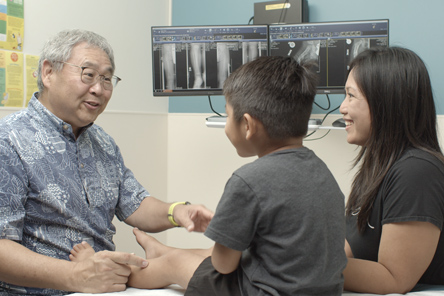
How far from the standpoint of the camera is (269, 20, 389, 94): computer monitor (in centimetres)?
248

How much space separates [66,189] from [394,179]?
97 cm

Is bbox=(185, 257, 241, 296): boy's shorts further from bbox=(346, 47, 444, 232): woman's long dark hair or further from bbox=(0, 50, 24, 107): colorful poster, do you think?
bbox=(0, 50, 24, 107): colorful poster

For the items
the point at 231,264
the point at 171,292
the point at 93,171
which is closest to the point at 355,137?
the point at 231,264

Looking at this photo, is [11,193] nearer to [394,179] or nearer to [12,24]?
[394,179]

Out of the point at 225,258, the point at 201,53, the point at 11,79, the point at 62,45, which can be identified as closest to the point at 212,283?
the point at 225,258

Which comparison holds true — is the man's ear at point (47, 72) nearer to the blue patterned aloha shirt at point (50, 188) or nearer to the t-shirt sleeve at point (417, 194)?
the blue patterned aloha shirt at point (50, 188)

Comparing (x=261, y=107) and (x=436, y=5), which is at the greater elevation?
(x=436, y=5)

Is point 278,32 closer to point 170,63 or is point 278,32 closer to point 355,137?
point 170,63

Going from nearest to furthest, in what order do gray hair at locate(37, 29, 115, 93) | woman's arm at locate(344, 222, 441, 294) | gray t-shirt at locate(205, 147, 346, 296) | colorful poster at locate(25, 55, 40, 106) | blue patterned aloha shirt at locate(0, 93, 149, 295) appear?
gray t-shirt at locate(205, 147, 346, 296), woman's arm at locate(344, 222, 441, 294), blue patterned aloha shirt at locate(0, 93, 149, 295), gray hair at locate(37, 29, 115, 93), colorful poster at locate(25, 55, 40, 106)

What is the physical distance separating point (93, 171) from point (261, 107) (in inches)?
28.5

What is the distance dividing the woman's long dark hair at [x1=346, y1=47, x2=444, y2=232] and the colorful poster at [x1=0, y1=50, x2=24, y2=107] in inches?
63.9

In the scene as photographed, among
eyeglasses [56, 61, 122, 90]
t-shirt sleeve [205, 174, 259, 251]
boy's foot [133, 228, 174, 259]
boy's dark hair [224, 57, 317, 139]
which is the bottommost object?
boy's foot [133, 228, 174, 259]

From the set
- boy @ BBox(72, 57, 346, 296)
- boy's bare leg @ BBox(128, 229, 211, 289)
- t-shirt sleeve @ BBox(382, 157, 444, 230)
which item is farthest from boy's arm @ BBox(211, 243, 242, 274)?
t-shirt sleeve @ BBox(382, 157, 444, 230)

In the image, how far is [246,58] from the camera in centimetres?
267
